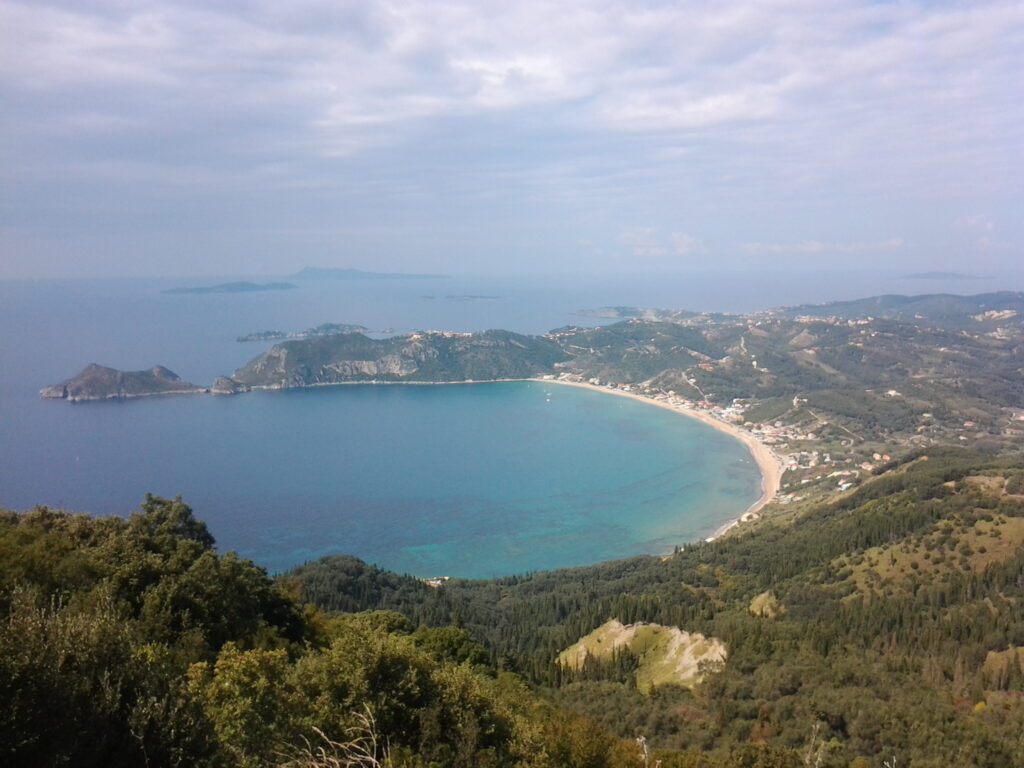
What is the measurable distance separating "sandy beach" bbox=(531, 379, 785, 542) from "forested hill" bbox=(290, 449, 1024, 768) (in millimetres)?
8805

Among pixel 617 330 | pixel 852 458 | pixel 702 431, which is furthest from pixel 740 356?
pixel 852 458

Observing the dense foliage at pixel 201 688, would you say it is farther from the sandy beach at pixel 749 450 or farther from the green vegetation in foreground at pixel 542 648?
the sandy beach at pixel 749 450

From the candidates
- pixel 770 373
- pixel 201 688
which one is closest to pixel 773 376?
pixel 770 373

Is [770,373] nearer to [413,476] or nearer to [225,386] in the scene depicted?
[413,476]

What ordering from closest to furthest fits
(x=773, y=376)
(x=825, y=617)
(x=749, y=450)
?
(x=825, y=617) → (x=749, y=450) → (x=773, y=376)

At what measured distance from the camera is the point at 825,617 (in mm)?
38594

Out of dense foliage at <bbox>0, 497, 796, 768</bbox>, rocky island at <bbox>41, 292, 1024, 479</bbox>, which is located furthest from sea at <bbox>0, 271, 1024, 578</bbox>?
dense foliage at <bbox>0, 497, 796, 768</bbox>

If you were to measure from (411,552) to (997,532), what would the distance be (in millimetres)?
47857

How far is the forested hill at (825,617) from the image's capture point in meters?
22.5

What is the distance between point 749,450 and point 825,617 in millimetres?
57762

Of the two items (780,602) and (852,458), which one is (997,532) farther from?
(852,458)

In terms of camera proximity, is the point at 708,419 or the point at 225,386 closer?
the point at 708,419

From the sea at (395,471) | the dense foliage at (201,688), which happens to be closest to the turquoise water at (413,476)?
the sea at (395,471)

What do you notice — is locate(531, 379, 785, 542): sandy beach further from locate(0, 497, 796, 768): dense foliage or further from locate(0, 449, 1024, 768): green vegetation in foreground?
locate(0, 497, 796, 768): dense foliage
